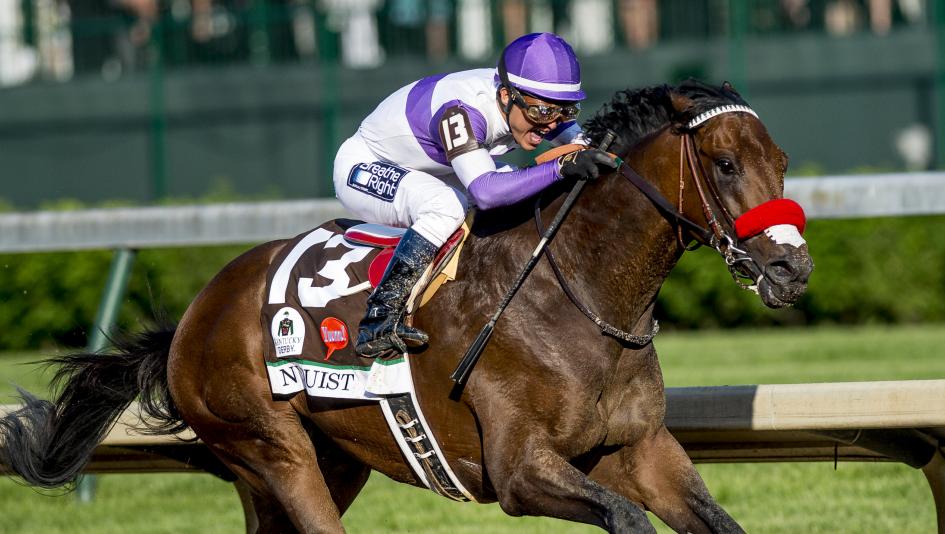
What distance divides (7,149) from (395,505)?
457 inches

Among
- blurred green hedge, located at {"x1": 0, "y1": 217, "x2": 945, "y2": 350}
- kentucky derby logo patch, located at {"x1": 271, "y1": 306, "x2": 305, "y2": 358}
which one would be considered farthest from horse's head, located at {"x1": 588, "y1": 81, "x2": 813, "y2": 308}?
blurred green hedge, located at {"x1": 0, "y1": 217, "x2": 945, "y2": 350}

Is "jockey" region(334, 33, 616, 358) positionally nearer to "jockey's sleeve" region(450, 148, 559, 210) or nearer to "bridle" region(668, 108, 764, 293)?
"jockey's sleeve" region(450, 148, 559, 210)

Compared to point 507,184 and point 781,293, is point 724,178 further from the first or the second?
point 507,184

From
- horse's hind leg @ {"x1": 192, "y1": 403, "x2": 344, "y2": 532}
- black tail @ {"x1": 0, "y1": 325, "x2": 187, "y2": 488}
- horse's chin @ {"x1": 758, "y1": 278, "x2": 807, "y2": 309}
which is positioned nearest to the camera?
horse's chin @ {"x1": 758, "y1": 278, "x2": 807, "y2": 309}

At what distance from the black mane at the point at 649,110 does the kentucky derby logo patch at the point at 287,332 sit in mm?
1086

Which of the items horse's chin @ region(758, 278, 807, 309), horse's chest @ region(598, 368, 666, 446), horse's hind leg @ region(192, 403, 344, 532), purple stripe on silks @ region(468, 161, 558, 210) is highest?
purple stripe on silks @ region(468, 161, 558, 210)

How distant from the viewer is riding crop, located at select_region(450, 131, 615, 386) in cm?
395

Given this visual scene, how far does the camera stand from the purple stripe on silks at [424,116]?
4266 mm

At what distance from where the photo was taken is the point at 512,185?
3.91 m

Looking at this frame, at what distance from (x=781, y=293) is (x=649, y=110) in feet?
2.52

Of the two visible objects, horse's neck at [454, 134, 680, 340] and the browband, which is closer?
the browband

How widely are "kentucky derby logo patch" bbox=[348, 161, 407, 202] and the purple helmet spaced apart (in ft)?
1.60

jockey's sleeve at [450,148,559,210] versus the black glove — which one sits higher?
the black glove

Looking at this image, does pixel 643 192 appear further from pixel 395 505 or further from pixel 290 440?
pixel 395 505
